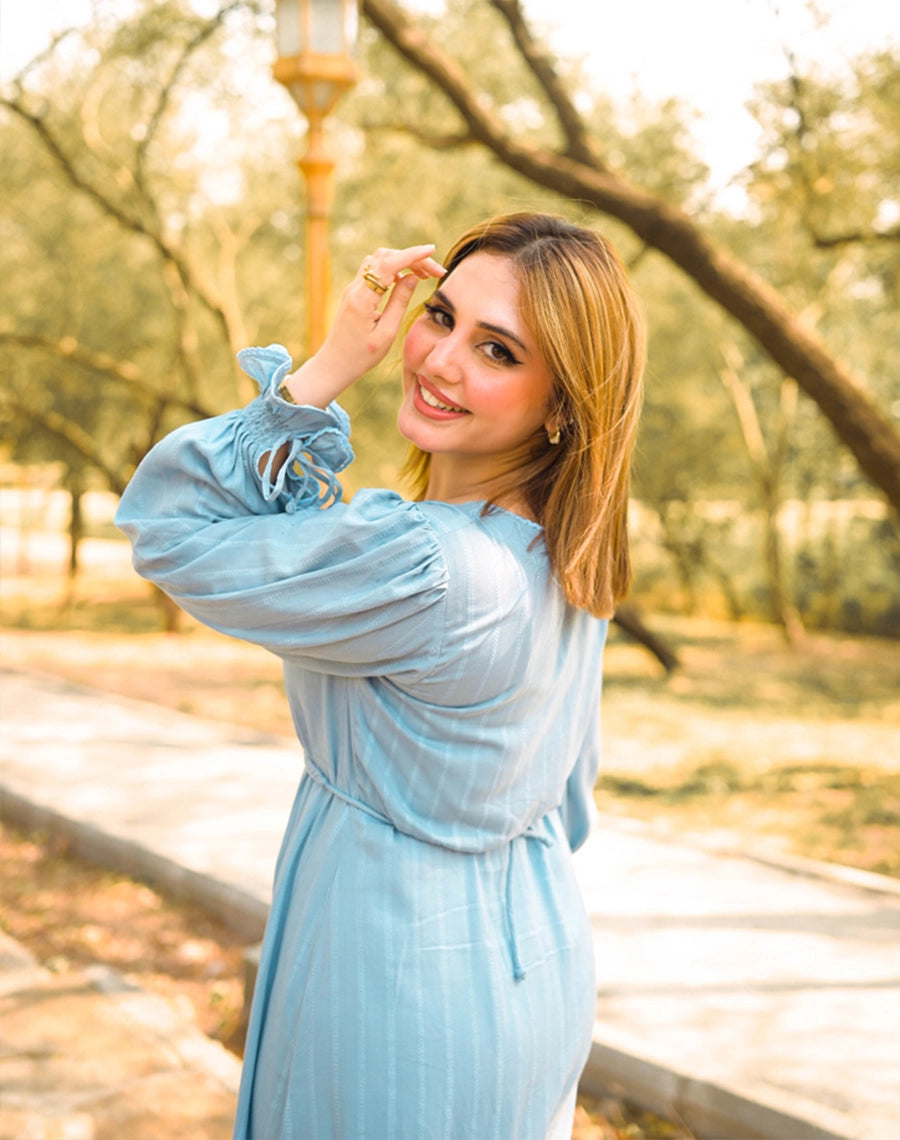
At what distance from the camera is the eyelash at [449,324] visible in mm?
1553

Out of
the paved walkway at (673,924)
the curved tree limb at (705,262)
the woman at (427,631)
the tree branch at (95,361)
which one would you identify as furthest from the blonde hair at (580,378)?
the tree branch at (95,361)

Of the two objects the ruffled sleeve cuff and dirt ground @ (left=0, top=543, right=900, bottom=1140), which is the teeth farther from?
dirt ground @ (left=0, top=543, right=900, bottom=1140)

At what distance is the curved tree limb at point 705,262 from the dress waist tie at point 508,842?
17.7ft

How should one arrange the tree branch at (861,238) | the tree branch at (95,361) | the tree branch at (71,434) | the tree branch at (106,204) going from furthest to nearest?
the tree branch at (71,434), the tree branch at (95,361), the tree branch at (106,204), the tree branch at (861,238)

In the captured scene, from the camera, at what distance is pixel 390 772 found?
4.92ft

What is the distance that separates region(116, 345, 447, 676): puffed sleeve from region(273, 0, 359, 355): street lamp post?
4529 millimetres

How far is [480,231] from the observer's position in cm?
164

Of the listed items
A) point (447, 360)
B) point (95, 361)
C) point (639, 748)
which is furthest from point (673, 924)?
point (95, 361)

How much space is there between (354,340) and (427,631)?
387mm

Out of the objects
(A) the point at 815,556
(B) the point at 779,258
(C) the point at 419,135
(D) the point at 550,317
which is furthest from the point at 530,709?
(A) the point at 815,556

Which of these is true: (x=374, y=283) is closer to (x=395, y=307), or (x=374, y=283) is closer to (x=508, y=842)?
(x=395, y=307)

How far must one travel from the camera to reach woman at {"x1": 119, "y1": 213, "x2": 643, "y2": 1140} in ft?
4.54

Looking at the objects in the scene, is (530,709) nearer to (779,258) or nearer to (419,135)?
(419,135)

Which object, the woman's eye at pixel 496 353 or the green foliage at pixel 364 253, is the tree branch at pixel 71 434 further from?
the woman's eye at pixel 496 353
